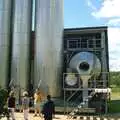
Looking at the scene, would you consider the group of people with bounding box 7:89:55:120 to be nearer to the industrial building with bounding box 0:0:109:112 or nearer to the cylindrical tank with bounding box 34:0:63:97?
the industrial building with bounding box 0:0:109:112

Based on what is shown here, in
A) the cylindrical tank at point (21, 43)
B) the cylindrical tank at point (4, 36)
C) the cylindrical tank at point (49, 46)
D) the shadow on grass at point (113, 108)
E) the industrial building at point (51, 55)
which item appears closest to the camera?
the shadow on grass at point (113, 108)

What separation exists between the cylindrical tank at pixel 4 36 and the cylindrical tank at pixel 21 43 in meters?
0.60

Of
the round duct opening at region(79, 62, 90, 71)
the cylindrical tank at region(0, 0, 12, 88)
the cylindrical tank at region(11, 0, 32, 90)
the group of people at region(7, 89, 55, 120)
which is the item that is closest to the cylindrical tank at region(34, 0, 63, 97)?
the cylindrical tank at region(11, 0, 32, 90)

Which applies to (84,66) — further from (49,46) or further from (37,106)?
(37,106)

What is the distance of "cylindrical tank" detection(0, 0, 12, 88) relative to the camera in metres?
24.5

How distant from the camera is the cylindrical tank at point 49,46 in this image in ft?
75.4

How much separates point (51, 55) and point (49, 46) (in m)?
0.63

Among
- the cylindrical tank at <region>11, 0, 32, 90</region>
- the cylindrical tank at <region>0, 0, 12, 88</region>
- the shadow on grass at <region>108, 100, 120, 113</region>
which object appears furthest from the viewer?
the cylindrical tank at <region>0, 0, 12, 88</region>

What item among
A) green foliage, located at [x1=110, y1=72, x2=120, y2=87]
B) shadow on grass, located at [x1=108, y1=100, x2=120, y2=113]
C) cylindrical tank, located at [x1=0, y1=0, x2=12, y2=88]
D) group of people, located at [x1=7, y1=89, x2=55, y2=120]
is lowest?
shadow on grass, located at [x1=108, y1=100, x2=120, y2=113]

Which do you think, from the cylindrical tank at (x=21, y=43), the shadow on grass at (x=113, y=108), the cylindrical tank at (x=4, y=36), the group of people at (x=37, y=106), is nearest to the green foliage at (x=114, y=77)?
the shadow on grass at (x=113, y=108)

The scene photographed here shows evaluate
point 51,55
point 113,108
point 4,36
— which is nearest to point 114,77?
point 113,108

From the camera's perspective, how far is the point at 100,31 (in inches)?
977

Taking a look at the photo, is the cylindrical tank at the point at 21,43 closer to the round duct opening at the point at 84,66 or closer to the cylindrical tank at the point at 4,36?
the cylindrical tank at the point at 4,36

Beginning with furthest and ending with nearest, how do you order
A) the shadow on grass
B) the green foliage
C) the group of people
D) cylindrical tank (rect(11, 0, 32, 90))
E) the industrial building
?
the green foliage → cylindrical tank (rect(11, 0, 32, 90)) → the industrial building → the shadow on grass → the group of people
